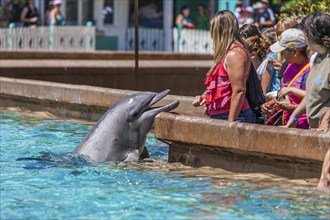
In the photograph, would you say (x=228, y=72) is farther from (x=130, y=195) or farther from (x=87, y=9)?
(x=87, y=9)

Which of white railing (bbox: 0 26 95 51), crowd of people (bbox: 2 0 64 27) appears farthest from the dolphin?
crowd of people (bbox: 2 0 64 27)

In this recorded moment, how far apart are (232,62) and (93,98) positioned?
4190mm

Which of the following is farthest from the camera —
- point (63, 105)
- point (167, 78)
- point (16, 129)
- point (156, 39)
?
point (156, 39)

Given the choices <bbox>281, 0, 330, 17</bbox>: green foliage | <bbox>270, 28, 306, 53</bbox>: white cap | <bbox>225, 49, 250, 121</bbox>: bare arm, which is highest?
<bbox>281, 0, 330, 17</bbox>: green foliage

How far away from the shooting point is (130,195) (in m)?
8.37

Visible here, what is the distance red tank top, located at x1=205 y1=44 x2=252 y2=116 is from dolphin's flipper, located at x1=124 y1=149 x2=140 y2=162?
2.97 ft

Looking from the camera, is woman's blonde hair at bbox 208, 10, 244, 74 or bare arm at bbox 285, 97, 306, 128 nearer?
bare arm at bbox 285, 97, 306, 128

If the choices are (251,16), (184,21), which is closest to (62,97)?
(251,16)

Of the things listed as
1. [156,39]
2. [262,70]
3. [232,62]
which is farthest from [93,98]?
[156,39]

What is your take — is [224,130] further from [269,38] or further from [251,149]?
[269,38]

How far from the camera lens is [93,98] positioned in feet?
42.8

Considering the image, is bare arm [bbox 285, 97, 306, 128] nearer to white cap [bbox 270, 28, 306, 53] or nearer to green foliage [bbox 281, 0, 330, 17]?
white cap [bbox 270, 28, 306, 53]

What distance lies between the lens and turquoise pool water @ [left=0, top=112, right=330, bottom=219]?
773 centimetres

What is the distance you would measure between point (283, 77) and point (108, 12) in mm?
23250
